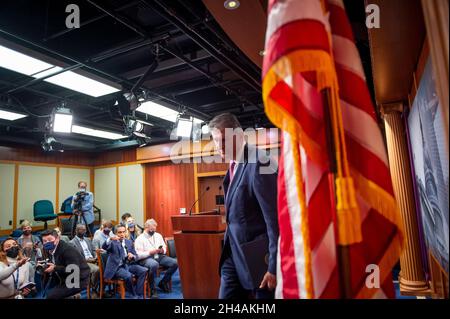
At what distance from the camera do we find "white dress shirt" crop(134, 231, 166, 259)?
5167 mm

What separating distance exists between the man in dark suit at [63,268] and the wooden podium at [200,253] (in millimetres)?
1467

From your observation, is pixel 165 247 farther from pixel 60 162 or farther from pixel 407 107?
pixel 60 162

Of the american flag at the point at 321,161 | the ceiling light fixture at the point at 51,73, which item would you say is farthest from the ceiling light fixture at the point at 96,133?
the american flag at the point at 321,161

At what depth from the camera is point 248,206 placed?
169 cm

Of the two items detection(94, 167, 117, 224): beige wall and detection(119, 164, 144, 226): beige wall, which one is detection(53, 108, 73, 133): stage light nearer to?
detection(119, 164, 144, 226): beige wall

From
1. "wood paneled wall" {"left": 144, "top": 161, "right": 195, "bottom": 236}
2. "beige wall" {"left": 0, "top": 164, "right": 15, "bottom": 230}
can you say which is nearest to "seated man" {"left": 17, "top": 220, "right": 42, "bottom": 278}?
"beige wall" {"left": 0, "top": 164, "right": 15, "bottom": 230}

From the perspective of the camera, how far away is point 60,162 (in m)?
9.69

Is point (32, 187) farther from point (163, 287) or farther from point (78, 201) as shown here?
point (163, 287)

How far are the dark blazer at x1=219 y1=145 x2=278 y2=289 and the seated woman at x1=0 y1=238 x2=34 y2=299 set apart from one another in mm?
2832

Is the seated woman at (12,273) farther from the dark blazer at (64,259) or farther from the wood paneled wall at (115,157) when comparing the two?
the wood paneled wall at (115,157)

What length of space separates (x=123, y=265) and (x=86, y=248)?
3.55ft

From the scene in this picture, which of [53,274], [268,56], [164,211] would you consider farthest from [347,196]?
[164,211]

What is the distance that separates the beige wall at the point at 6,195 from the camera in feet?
26.3
